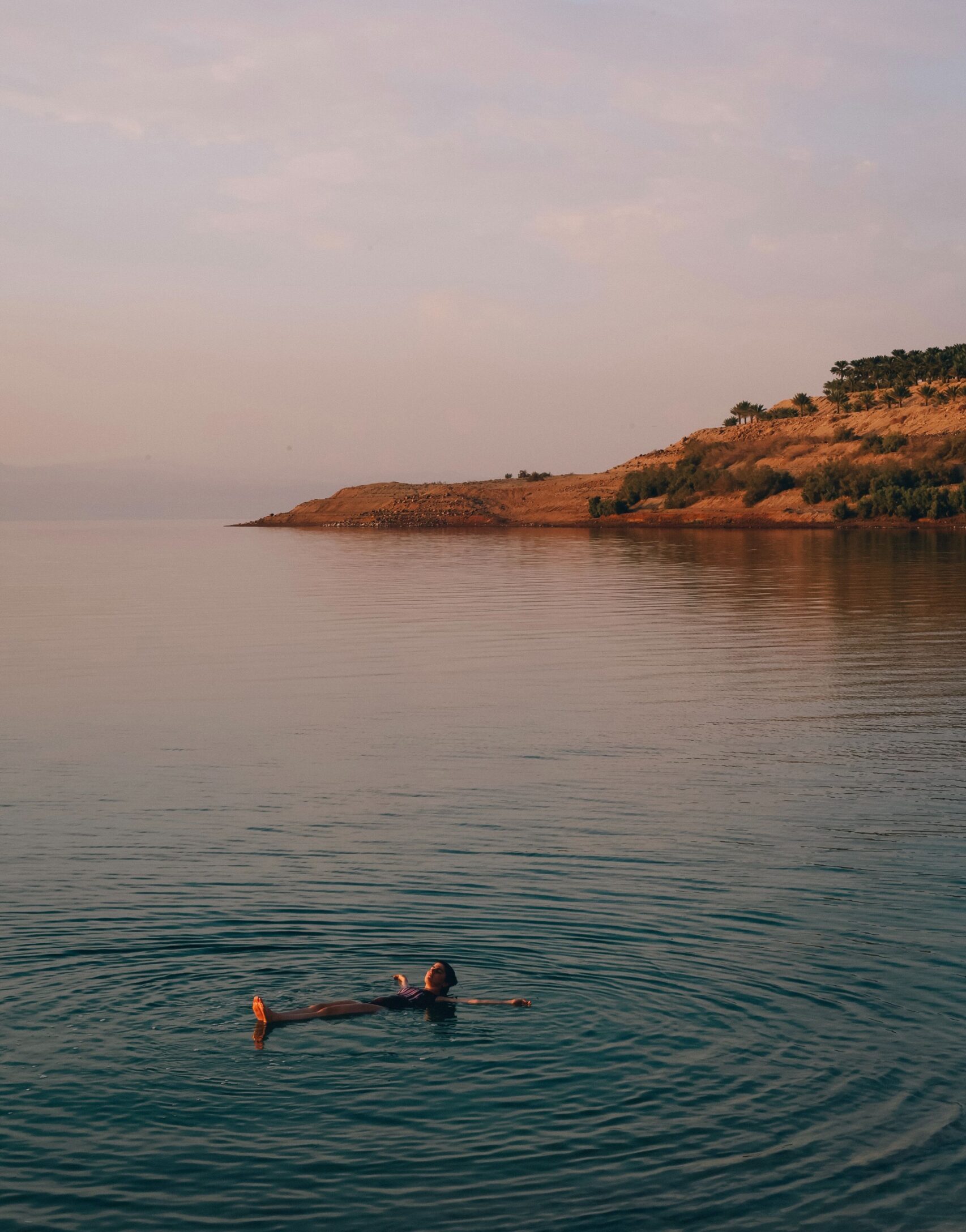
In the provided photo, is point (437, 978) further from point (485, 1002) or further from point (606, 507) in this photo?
point (606, 507)

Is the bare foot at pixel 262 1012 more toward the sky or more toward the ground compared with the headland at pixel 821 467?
more toward the ground

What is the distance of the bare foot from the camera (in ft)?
40.5

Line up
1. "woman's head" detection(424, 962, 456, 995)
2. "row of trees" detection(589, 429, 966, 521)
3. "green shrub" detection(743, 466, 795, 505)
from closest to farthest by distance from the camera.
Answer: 1. "woman's head" detection(424, 962, 456, 995)
2. "row of trees" detection(589, 429, 966, 521)
3. "green shrub" detection(743, 466, 795, 505)

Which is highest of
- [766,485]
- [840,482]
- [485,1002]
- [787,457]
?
[787,457]

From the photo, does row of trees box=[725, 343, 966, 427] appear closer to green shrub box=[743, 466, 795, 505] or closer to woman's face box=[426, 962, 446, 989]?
green shrub box=[743, 466, 795, 505]

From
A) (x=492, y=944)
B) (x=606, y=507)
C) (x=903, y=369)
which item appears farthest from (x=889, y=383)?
(x=492, y=944)

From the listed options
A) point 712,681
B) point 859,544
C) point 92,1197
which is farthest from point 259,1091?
point 859,544

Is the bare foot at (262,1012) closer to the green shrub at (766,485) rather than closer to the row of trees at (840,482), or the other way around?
the row of trees at (840,482)

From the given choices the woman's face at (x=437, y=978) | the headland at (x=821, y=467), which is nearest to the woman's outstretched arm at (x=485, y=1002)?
the woman's face at (x=437, y=978)

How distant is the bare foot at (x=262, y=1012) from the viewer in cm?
1236

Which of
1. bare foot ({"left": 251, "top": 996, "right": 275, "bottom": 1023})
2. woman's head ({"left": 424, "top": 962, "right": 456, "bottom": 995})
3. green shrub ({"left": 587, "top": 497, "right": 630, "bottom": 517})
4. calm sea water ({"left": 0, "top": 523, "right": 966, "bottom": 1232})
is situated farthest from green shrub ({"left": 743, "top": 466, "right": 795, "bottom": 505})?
bare foot ({"left": 251, "top": 996, "right": 275, "bottom": 1023})

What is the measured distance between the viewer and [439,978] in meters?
13.0

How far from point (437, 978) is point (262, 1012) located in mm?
1793

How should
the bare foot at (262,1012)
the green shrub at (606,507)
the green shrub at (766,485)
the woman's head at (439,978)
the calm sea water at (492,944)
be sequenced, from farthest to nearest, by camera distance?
the green shrub at (606,507) → the green shrub at (766,485) → the woman's head at (439,978) → the bare foot at (262,1012) → the calm sea water at (492,944)
